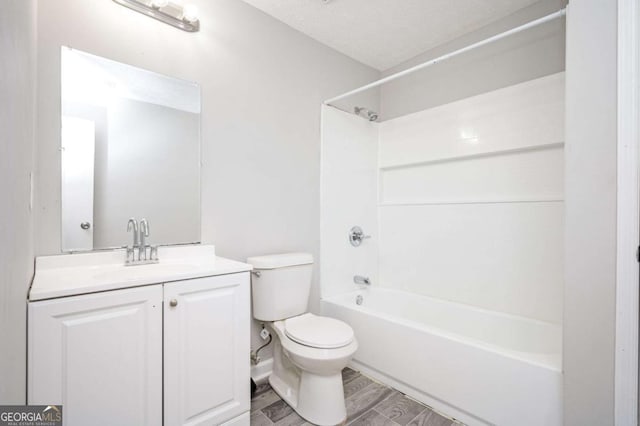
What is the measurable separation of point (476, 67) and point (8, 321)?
9.06 feet

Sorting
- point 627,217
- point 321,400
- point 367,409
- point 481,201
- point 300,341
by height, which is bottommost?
point 367,409

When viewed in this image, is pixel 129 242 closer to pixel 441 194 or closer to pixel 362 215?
pixel 362 215

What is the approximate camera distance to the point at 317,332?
1.61 metres

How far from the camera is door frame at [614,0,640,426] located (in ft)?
3.44

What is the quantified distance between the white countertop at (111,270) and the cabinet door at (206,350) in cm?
6

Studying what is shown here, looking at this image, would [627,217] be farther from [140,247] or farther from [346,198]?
[140,247]

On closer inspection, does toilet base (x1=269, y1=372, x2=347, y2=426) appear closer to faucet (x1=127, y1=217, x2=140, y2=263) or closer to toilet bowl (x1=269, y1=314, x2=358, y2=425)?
toilet bowl (x1=269, y1=314, x2=358, y2=425)

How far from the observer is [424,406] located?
1.69 m

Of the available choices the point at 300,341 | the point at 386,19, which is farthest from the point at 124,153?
the point at 386,19

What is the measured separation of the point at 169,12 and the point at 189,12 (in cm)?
11

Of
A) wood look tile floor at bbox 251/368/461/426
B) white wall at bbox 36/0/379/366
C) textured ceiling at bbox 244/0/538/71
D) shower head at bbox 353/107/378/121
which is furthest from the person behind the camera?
shower head at bbox 353/107/378/121

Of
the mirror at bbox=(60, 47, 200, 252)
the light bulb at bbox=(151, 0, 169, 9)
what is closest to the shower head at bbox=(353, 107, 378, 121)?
the mirror at bbox=(60, 47, 200, 252)

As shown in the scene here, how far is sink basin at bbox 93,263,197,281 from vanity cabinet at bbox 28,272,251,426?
7 centimetres

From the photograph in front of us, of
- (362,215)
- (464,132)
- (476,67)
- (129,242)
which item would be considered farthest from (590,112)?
(129,242)
